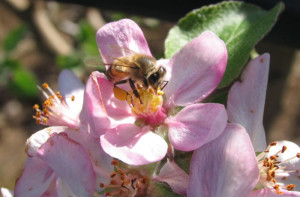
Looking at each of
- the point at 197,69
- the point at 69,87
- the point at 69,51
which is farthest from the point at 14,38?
the point at 197,69

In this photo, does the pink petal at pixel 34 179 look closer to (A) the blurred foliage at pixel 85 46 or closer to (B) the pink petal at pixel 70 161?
(B) the pink petal at pixel 70 161

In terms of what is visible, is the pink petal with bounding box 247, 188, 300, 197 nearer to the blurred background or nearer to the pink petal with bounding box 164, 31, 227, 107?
the pink petal with bounding box 164, 31, 227, 107

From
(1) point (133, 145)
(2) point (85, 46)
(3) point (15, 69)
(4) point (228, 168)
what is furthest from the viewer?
(3) point (15, 69)

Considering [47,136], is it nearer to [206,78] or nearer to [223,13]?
[206,78]

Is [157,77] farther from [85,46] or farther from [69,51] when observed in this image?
[69,51]

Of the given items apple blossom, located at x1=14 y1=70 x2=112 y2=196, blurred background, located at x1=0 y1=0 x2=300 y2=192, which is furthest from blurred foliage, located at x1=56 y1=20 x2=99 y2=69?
apple blossom, located at x1=14 y1=70 x2=112 y2=196

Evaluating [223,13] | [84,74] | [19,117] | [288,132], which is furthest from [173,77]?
[19,117]
